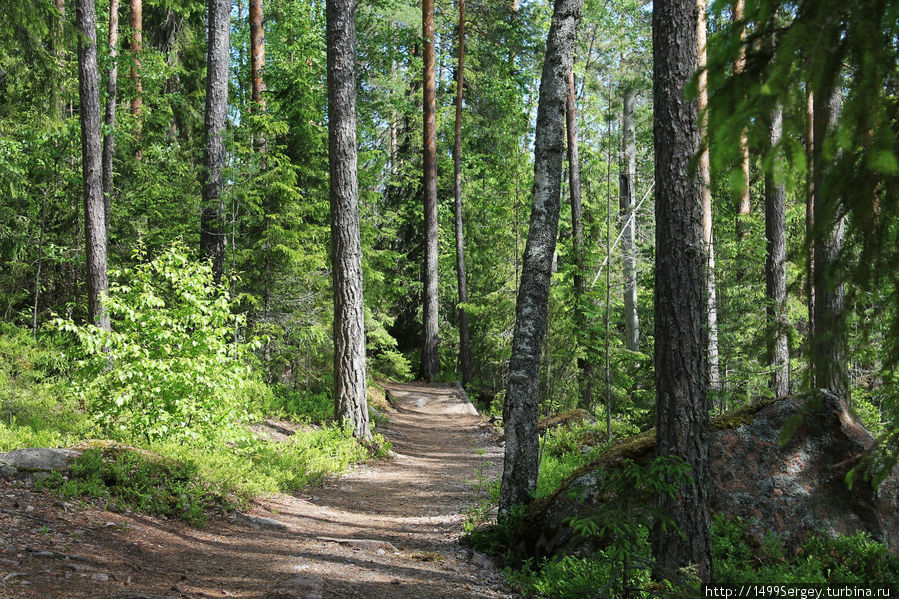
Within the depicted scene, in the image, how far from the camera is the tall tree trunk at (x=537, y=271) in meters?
6.09

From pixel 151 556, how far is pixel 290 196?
8096mm

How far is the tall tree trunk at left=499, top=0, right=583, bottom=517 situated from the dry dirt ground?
1058 millimetres

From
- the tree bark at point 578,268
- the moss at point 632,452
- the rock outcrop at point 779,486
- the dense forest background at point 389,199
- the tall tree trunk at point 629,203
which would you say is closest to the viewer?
the rock outcrop at point 779,486

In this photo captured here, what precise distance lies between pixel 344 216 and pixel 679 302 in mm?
6511

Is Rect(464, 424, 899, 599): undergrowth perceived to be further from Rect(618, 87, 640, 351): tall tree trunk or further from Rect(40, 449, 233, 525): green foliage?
Rect(618, 87, 640, 351): tall tree trunk

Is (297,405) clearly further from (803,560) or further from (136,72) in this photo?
(136,72)

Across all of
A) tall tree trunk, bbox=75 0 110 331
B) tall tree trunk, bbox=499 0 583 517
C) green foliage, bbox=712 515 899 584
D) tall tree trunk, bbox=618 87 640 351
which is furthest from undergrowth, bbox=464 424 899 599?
tall tree trunk, bbox=618 87 640 351

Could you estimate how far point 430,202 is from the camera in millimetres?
19906

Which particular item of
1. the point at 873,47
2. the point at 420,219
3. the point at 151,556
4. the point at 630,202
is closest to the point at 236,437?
the point at 151,556

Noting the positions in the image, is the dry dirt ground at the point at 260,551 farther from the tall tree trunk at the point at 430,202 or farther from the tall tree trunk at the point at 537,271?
the tall tree trunk at the point at 430,202

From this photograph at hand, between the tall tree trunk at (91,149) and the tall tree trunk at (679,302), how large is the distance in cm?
958

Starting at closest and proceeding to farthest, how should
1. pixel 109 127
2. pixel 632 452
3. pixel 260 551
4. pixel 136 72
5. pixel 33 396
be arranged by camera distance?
pixel 260 551
pixel 632 452
pixel 33 396
pixel 109 127
pixel 136 72

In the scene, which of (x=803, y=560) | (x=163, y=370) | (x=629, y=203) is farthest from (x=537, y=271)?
(x=629, y=203)

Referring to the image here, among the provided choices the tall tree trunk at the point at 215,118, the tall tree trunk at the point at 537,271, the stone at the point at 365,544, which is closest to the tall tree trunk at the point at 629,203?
the tall tree trunk at the point at 215,118
